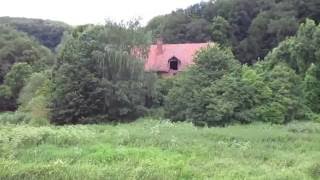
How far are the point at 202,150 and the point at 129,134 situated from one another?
4050mm

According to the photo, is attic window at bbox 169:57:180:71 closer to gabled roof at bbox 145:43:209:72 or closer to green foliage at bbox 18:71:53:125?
gabled roof at bbox 145:43:209:72

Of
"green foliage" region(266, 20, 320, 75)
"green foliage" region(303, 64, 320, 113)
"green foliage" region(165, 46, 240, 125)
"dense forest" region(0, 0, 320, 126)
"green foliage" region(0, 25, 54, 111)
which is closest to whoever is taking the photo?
"green foliage" region(165, 46, 240, 125)

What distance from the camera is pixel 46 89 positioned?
41062mm

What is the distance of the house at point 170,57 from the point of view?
2146 inches

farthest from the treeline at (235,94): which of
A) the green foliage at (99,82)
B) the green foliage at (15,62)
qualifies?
the green foliage at (15,62)

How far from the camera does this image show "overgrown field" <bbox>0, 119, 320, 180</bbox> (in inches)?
517

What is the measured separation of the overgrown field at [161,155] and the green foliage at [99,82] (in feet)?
40.7

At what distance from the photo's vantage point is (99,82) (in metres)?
36.3

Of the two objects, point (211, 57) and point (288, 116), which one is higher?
point (211, 57)

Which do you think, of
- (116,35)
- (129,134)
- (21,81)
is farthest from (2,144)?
(21,81)

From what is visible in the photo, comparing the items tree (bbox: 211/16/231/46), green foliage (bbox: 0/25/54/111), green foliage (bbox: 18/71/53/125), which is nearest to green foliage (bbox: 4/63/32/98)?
green foliage (bbox: 0/25/54/111)

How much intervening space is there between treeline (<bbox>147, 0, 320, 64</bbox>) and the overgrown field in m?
42.1

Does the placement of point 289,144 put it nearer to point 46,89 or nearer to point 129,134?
point 129,134

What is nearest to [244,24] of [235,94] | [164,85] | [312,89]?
[164,85]
